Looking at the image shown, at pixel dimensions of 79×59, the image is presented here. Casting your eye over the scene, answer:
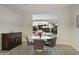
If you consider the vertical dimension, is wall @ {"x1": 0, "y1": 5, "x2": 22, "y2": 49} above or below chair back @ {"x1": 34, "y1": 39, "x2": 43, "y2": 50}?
above

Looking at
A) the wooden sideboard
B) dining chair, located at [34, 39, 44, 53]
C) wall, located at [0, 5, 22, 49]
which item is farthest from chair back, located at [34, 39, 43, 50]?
wall, located at [0, 5, 22, 49]

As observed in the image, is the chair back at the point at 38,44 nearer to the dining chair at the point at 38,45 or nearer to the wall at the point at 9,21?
the dining chair at the point at 38,45

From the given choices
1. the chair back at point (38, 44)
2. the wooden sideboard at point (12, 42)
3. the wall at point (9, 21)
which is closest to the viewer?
the wall at point (9, 21)

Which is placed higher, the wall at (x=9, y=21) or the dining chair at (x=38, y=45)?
the wall at (x=9, y=21)

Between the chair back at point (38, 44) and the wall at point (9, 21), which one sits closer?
the wall at point (9, 21)

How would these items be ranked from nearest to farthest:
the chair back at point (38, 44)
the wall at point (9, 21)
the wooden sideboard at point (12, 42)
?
the wall at point (9, 21)
the chair back at point (38, 44)
the wooden sideboard at point (12, 42)

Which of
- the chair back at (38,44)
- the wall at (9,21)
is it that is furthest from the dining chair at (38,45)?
the wall at (9,21)

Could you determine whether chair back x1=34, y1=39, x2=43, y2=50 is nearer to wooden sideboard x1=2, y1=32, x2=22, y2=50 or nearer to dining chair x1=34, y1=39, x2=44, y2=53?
dining chair x1=34, y1=39, x2=44, y2=53

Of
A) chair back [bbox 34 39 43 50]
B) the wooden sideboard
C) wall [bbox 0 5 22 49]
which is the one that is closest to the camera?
wall [bbox 0 5 22 49]

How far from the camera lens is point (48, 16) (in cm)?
183

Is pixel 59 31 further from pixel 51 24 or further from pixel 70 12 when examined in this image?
pixel 70 12

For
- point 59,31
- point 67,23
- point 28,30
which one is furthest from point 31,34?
point 67,23

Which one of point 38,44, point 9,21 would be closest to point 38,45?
point 38,44

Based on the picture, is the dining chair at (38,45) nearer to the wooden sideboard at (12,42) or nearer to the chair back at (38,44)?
the chair back at (38,44)
